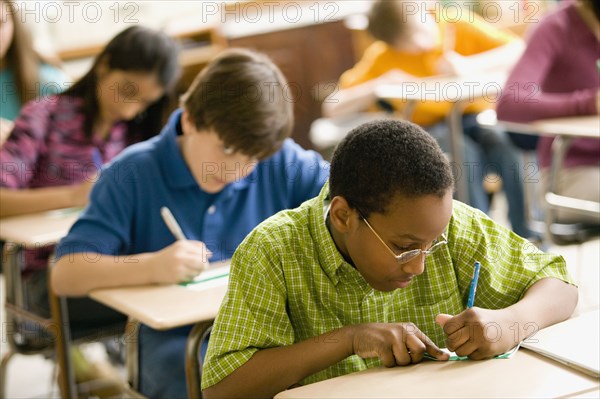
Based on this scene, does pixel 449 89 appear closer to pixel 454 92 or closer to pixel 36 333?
pixel 454 92

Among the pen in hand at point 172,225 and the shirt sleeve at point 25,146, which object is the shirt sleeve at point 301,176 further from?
the shirt sleeve at point 25,146

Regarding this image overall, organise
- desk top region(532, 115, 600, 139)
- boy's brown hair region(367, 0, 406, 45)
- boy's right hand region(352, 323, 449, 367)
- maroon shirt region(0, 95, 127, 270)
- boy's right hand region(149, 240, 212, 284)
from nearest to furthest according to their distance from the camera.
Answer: boy's right hand region(352, 323, 449, 367), boy's right hand region(149, 240, 212, 284), desk top region(532, 115, 600, 139), maroon shirt region(0, 95, 127, 270), boy's brown hair region(367, 0, 406, 45)

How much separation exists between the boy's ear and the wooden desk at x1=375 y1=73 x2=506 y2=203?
7.17 ft

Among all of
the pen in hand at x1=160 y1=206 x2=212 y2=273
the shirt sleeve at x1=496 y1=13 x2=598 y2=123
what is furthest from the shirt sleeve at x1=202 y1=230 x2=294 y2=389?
the shirt sleeve at x1=496 y1=13 x2=598 y2=123

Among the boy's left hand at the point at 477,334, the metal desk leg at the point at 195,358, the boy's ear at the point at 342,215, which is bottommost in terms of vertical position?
the metal desk leg at the point at 195,358

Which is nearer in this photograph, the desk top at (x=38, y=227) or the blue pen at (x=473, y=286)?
the blue pen at (x=473, y=286)

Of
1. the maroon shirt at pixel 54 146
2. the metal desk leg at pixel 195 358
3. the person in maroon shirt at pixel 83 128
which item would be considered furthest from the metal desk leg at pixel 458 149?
the metal desk leg at pixel 195 358

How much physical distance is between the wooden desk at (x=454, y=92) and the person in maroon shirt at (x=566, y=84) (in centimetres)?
41

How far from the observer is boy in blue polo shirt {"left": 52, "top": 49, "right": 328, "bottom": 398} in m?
2.02

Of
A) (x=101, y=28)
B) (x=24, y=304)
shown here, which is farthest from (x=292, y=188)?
(x=101, y=28)

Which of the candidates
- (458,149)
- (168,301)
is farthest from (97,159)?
(458,149)

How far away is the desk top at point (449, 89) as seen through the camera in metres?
3.60

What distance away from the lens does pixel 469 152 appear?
4.14 meters

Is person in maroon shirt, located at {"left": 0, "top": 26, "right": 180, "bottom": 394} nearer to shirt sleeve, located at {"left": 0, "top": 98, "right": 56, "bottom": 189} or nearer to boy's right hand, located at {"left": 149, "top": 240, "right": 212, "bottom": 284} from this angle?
shirt sleeve, located at {"left": 0, "top": 98, "right": 56, "bottom": 189}
